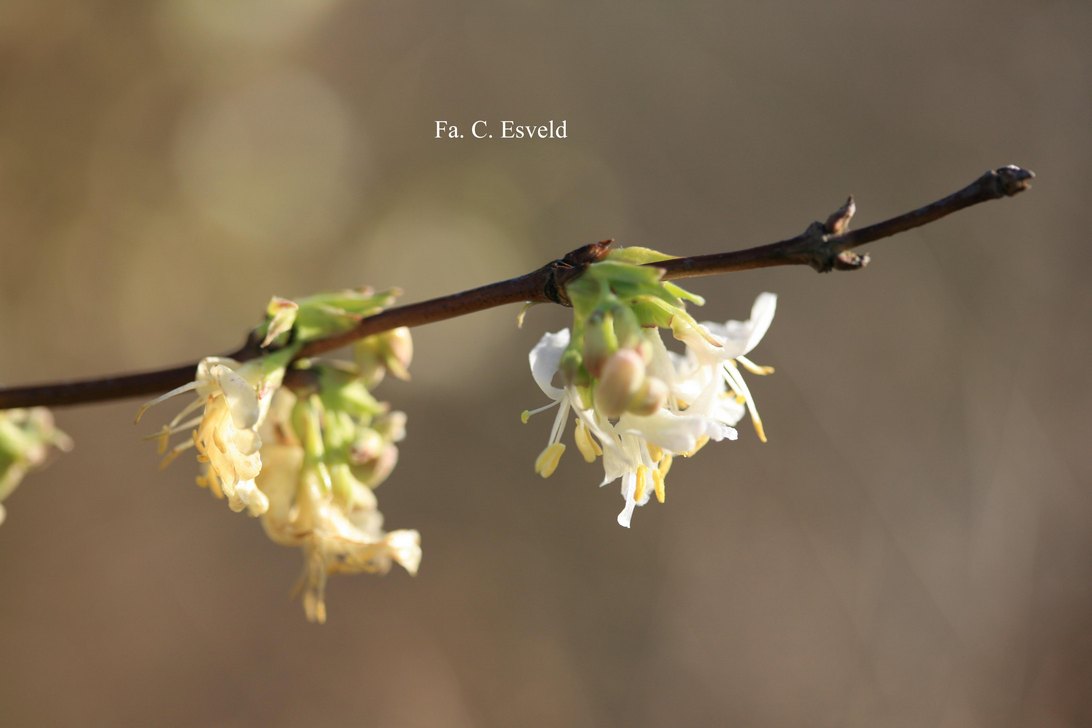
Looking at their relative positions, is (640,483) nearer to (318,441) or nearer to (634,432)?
(634,432)

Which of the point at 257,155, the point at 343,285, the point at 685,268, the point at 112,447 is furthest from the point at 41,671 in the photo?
the point at 685,268

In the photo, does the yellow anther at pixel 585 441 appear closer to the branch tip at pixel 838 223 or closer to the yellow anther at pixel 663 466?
the yellow anther at pixel 663 466

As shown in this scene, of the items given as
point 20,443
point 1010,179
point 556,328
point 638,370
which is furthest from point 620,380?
point 556,328

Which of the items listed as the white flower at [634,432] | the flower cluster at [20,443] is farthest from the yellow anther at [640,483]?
the flower cluster at [20,443]

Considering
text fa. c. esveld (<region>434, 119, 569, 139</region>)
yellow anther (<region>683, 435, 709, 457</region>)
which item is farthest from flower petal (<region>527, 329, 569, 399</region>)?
text fa. c. esveld (<region>434, 119, 569, 139</region>)

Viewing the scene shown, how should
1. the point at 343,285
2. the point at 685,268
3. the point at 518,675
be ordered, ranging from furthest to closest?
the point at 518,675 → the point at 343,285 → the point at 685,268

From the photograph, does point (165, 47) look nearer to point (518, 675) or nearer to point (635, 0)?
point (635, 0)
